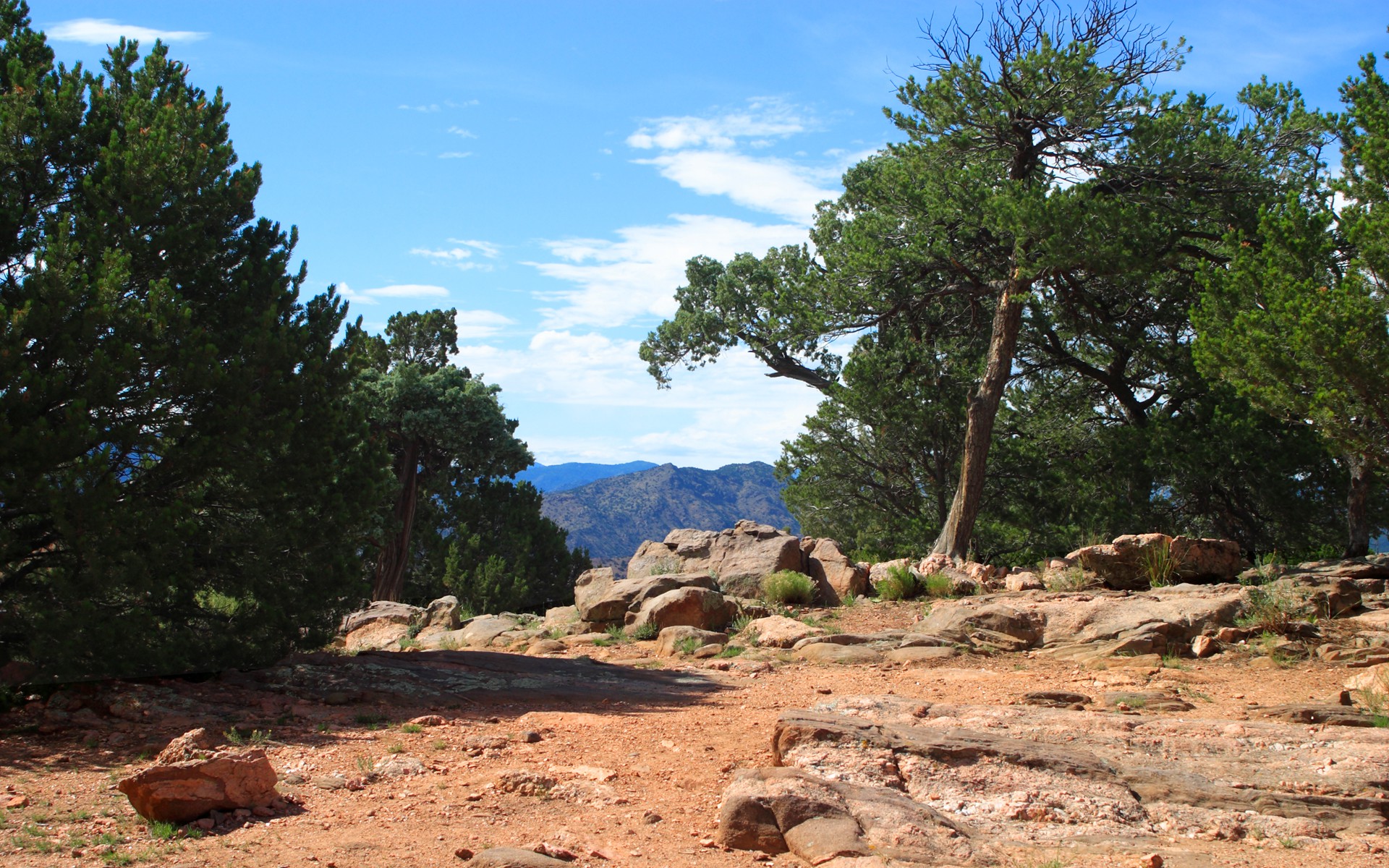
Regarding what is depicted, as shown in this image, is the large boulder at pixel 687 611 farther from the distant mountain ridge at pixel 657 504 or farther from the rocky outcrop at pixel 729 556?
the distant mountain ridge at pixel 657 504

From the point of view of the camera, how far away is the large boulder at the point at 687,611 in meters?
13.1

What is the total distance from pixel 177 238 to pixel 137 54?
3029 millimetres

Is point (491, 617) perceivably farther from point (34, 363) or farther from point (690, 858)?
point (690, 858)

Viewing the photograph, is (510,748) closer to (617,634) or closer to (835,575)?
(617,634)

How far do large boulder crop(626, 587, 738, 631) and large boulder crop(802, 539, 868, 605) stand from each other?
7.47 ft

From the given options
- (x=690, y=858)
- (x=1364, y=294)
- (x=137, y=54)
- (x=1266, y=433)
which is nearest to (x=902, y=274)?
(x=1266, y=433)

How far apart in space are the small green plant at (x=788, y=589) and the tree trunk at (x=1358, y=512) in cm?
826

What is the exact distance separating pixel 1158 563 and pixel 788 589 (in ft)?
16.4

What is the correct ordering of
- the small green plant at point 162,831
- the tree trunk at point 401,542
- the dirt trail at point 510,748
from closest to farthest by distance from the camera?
1. the dirt trail at point 510,748
2. the small green plant at point 162,831
3. the tree trunk at point 401,542

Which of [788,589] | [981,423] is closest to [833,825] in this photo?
[788,589]

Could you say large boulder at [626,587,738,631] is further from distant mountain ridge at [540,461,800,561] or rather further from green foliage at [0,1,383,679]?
distant mountain ridge at [540,461,800,561]

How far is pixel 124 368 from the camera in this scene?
737 centimetres

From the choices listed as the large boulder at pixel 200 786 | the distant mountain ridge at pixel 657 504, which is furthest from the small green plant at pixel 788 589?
the distant mountain ridge at pixel 657 504

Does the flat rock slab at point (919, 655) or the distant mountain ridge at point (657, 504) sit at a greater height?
the distant mountain ridge at point (657, 504)
